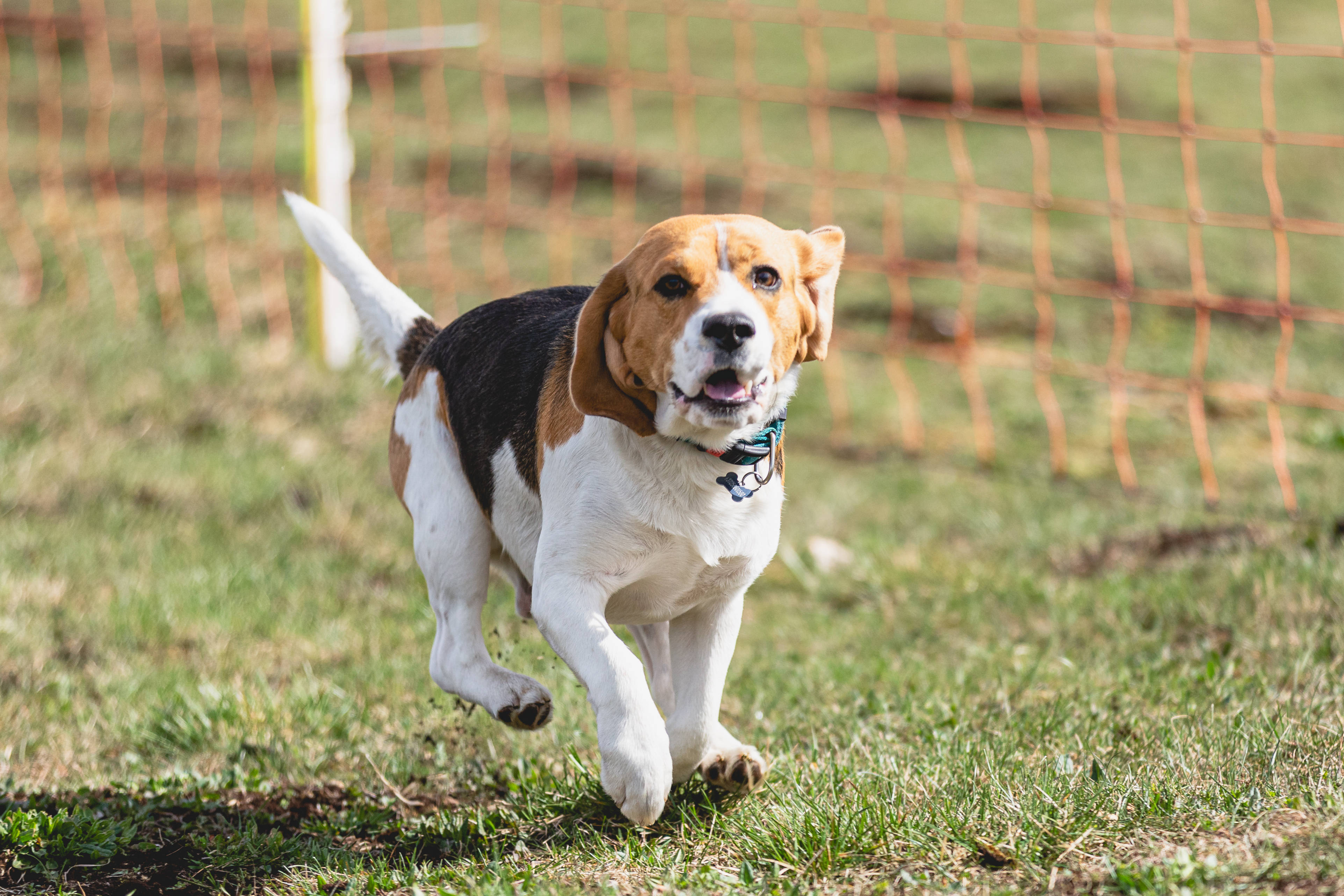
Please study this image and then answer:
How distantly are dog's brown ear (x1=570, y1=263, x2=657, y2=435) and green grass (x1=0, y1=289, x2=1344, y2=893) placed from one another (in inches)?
A: 34.6

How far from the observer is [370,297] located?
378 cm

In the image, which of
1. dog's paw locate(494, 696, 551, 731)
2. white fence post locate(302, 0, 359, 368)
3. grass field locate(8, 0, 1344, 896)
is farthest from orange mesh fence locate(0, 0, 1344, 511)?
dog's paw locate(494, 696, 551, 731)

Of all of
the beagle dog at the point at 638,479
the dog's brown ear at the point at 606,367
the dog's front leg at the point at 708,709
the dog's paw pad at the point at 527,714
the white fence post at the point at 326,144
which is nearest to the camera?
the beagle dog at the point at 638,479

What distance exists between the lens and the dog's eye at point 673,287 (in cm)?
254

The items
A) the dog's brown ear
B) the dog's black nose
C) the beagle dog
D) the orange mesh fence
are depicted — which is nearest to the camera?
the dog's black nose

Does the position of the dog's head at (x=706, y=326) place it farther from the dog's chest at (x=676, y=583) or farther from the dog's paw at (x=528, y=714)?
the dog's paw at (x=528, y=714)

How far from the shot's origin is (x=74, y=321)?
25.0 ft

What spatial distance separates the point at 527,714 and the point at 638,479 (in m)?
0.63

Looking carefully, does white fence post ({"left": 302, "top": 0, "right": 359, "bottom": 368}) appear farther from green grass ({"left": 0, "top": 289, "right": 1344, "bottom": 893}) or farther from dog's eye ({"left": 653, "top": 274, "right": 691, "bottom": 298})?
dog's eye ({"left": 653, "top": 274, "right": 691, "bottom": 298})

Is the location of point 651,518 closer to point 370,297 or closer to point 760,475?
point 760,475

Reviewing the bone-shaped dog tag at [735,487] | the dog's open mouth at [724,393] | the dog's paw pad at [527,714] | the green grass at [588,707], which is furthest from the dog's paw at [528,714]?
the dog's open mouth at [724,393]

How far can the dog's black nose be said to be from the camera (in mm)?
2447

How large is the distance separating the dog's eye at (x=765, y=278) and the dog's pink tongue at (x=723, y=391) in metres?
0.20

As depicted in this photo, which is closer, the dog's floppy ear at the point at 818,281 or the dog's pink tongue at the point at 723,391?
the dog's pink tongue at the point at 723,391
